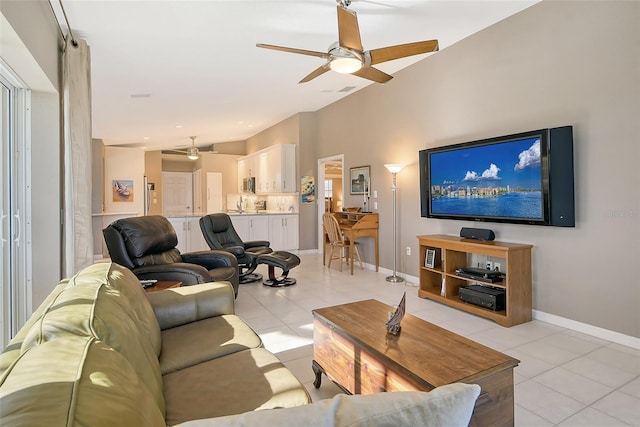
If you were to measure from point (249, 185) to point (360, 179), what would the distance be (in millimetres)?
4450

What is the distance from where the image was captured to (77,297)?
127cm

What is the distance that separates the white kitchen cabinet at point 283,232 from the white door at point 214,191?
4.19 metres

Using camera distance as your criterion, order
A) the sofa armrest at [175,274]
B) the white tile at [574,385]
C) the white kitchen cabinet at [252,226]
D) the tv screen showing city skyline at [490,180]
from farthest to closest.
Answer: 1. the white kitchen cabinet at [252,226]
2. the tv screen showing city skyline at [490,180]
3. the sofa armrest at [175,274]
4. the white tile at [574,385]

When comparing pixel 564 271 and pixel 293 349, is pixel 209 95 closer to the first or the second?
pixel 293 349

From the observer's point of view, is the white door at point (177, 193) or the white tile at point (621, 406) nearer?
the white tile at point (621, 406)

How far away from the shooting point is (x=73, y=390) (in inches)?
26.2

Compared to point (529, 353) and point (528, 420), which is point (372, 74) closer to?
point (529, 353)

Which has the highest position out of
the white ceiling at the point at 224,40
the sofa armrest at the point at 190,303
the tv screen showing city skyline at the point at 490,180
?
the white ceiling at the point at 224,40

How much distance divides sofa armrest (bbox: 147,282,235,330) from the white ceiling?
2282 millimetres

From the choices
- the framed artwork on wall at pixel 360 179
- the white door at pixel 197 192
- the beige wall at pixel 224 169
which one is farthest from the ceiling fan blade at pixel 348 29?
the white door at pixel 197 192

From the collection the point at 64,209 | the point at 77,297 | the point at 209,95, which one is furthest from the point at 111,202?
the point at 77,297

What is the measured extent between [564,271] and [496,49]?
243cm

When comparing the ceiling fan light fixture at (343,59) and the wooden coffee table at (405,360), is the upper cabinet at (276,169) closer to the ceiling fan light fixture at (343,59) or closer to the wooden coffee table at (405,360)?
the ceiling fan light fixture at (343,59)

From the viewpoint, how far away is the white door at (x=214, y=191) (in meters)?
11.0
